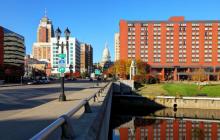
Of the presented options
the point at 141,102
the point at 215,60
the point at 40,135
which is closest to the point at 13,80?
the point at 141,102

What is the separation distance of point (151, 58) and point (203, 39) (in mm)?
25794

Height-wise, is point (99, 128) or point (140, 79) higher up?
point (140, 79)

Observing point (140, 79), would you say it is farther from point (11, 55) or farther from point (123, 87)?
point (11, 55)

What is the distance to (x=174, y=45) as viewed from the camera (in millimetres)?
181875

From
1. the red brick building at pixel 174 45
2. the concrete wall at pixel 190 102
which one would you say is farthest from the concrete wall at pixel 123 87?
the red brick building at pixel 174 45

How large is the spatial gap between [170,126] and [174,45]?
13938 centimetres

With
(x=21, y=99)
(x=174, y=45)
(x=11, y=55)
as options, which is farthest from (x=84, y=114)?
(x=174, y=45)

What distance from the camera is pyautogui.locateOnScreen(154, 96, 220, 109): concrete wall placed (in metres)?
65.6

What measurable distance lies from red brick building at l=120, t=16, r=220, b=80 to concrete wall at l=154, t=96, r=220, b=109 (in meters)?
110

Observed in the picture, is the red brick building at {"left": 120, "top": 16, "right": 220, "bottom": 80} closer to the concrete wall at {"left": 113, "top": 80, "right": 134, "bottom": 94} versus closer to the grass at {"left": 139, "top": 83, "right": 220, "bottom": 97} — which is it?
the grass at {"left": 139, "top": 83, "right": 220, "bottom": 97}

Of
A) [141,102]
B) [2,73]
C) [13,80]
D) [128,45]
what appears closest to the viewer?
[141,102]

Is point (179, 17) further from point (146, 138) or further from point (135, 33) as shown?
point (146, 138)

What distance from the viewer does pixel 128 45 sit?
179 metres

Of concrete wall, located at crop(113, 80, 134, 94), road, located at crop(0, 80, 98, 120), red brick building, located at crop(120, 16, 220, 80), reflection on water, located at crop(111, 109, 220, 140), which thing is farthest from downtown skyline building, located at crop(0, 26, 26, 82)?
reflection on water, located at crop(111, 109, 220, 140)
